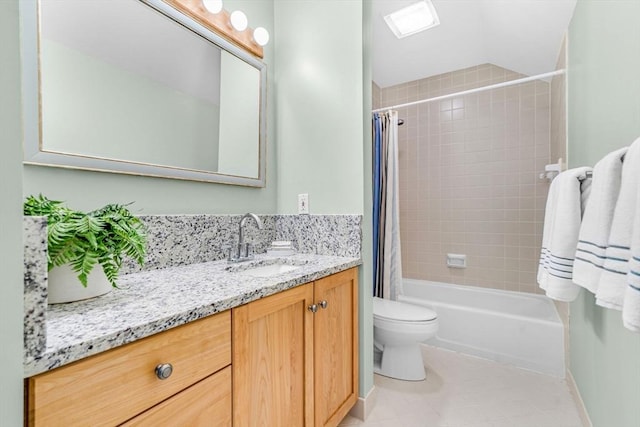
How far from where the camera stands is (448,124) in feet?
9.82

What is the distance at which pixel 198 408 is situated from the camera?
71 cm

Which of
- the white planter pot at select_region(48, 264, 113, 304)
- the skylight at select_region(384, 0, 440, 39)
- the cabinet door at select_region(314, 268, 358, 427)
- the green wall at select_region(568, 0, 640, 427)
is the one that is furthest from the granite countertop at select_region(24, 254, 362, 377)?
the skylight at select_region(384, 0, 440, 39)

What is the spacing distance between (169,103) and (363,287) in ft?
4.04

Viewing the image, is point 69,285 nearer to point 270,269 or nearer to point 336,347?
point 270,269

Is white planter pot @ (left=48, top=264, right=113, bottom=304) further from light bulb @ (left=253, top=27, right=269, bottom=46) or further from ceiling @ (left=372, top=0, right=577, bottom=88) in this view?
ceiling @ (left=372, top=0, right=577, bottom=88)

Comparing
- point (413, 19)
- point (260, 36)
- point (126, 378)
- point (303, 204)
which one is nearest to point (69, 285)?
point (126, 378)

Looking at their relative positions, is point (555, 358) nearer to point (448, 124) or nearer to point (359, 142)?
point (359, 142)

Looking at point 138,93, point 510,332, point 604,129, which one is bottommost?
point 510,332

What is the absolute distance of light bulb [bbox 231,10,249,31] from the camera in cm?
144

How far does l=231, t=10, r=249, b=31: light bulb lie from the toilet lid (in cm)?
176

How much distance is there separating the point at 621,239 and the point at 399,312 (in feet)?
4.44

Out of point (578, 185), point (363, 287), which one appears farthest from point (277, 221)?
point (578, 185)

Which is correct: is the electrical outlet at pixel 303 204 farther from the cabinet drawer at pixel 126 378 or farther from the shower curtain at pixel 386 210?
the cabinet drawer at pixel 126 378

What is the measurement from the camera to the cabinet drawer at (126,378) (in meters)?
0.48
